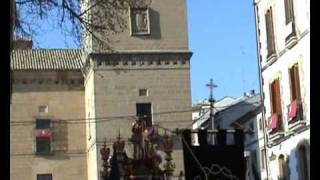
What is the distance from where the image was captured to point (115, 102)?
44.7 m

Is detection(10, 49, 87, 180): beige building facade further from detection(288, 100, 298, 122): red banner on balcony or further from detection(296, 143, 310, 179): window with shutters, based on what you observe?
detection(296, 143, 310, 179): window with shutters

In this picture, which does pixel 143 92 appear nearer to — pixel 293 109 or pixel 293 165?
pixel 293 165

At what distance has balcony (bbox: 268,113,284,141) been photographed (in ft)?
91.6

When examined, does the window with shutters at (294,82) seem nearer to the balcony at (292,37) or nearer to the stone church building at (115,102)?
the balcony at (292,37)

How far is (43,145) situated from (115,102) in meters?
8.07

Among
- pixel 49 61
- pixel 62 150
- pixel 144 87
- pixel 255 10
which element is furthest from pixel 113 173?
pixel 49 61

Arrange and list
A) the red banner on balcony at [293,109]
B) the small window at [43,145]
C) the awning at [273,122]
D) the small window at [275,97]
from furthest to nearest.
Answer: the small window at [43,145] < the small window at [275,97] < the awning at [273,122] < the red banner on balcony at [293,109]

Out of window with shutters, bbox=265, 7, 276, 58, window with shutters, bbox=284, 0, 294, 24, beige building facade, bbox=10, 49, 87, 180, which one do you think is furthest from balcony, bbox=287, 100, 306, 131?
beige building facade, bbox=10, 49, 87, 180

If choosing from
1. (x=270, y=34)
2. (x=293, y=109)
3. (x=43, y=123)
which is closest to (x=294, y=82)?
(x=293, y=109)

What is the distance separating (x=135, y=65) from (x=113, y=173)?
17.9m

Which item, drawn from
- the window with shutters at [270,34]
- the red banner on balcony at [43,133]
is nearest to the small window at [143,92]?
the red banner on balcony at [43,133]

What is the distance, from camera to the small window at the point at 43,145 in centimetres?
4997
